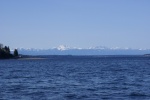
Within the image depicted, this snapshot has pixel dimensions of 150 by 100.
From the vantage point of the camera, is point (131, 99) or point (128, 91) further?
point (128, 91)

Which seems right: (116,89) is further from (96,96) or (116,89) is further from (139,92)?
(96,96)

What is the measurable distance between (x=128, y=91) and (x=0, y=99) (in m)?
14.2

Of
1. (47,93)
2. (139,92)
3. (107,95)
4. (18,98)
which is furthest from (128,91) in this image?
(18,98)

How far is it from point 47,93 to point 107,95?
620 cm

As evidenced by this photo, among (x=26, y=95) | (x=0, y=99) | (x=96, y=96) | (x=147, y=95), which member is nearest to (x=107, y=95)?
(x=96, y=96)

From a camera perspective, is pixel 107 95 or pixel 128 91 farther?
pixel 128 91

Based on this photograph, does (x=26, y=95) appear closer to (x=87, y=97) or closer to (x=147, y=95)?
(x=87, y=97)

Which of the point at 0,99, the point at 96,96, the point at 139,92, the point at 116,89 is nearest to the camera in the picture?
the point at 0,99

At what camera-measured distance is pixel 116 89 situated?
4672cm

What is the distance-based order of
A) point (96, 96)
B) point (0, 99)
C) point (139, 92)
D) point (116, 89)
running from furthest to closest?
point (116, 89)
point (139, 92)
point (96, 96)
point (0, 99)

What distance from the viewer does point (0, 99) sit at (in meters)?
38.0

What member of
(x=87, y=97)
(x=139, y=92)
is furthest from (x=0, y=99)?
(x=139, y=92)

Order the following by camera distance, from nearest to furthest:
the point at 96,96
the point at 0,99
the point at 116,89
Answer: the point at 0,99
the point at 96,96
the point at 116,89

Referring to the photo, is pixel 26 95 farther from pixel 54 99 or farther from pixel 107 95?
pixel 107 95
